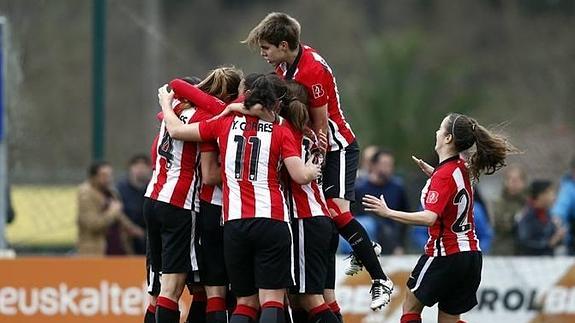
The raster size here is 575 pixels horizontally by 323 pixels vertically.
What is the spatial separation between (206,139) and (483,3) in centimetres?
2919

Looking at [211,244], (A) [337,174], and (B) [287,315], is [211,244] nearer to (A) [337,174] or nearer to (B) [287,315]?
(B) [287,315]

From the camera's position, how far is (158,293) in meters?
10.1

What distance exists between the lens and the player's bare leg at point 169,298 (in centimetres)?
965

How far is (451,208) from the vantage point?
9.68m

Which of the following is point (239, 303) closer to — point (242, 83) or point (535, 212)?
point (242, 83)

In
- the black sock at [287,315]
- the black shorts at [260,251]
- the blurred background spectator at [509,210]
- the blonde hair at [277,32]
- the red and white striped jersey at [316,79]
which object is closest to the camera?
the black shorts at [260,251]

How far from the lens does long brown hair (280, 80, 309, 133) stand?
9203 millimetres

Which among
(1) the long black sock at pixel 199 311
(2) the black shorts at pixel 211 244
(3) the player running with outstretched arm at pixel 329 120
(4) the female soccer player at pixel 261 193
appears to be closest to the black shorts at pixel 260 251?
(4) the female soccer player at pixel 261 193

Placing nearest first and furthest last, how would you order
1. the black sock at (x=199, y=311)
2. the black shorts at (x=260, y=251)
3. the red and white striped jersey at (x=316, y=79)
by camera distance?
1. the black shorts at (x=260, y=251)
2. the red and white striped jersey at (x=316, y=79)
3. the black sock at (x=199, y=311)

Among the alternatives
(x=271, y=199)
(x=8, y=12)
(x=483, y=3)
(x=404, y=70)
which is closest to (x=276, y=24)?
(x=271, y=199)

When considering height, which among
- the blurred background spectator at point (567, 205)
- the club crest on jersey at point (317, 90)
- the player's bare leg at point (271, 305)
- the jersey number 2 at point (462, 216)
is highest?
the club crest on jersey at point (317, 90)

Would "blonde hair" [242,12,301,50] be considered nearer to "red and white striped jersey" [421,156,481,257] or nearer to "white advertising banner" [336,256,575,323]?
"red and white striped jersey" [421,156,481,257]

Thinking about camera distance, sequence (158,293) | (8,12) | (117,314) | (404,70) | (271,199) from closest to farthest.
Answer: (271,199)
(158,293)
(117,314)
(8,12)
(404,70)

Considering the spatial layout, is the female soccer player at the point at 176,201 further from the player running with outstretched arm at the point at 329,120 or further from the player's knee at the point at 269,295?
the player's knee at the point at 269,295
